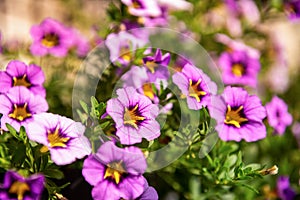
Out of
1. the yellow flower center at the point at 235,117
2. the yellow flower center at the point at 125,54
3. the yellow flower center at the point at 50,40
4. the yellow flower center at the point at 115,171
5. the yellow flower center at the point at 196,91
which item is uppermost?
the yellow flower center at the point at 50,40

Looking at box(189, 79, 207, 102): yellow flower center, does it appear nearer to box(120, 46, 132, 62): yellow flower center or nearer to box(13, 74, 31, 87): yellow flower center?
box(120, 46, 132, 62): yellow flower center

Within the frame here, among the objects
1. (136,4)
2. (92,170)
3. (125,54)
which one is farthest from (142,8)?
(92,170)

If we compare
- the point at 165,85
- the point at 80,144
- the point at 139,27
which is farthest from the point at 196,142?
the point at 139,27

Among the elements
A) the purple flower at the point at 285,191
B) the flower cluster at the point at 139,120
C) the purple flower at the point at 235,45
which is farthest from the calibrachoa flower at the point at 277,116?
the purple flower at the point at 235,45

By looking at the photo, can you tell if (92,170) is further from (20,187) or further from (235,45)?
(235,45)

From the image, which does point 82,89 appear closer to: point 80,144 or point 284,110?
point 80,144

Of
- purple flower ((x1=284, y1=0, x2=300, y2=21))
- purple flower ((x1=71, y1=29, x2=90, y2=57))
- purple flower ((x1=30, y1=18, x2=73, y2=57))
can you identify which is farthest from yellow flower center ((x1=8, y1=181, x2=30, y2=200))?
purple flower ((x1=284, y1=0, x2=300, y2=21))

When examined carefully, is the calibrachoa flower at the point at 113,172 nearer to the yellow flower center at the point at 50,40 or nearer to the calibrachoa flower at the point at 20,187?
the calibrachoa flower at the point at 20,187
